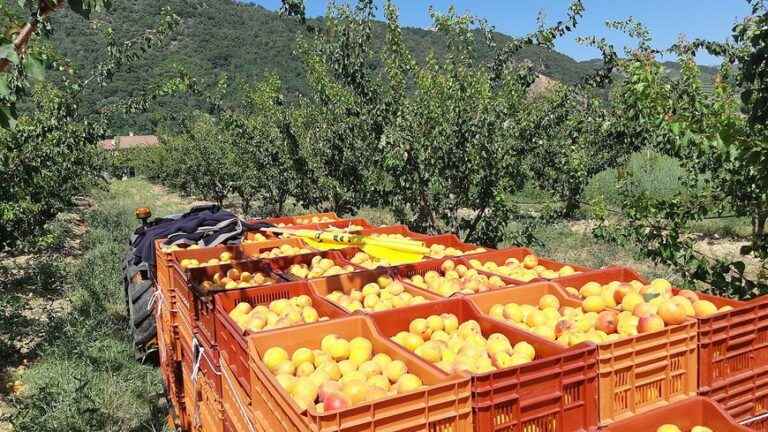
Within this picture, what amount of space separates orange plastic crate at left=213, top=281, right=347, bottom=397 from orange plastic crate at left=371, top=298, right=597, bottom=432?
984 millimetres

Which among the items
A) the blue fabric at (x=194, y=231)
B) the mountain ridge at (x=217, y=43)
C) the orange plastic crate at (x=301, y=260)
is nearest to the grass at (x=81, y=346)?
the blue fabric at (x=194, y=231)

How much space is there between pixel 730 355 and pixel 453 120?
4629 mm

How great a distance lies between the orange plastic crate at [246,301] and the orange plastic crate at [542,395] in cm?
98

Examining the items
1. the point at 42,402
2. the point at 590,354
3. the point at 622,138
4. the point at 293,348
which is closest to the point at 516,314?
the point at 590,354

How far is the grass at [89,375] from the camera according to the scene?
4.53m

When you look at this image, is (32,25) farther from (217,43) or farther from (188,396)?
→ (217,43)

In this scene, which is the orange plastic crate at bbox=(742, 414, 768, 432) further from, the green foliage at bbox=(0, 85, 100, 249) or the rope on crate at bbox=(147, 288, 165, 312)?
the green foliage at bbox=(0, 85, 100, 249)

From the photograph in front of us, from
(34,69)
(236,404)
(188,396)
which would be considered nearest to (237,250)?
(188,396)

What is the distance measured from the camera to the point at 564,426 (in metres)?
2.11

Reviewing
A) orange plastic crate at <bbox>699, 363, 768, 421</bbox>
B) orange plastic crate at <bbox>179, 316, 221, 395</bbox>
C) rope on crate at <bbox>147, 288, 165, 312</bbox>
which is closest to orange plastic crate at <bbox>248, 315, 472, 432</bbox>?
orange plastic crate at <bbox>179, 316, 221, 395</bbox>

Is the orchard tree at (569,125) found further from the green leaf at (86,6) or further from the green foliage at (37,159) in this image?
the green foliage at (37,159)

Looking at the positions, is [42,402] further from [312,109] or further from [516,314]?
[312,109]

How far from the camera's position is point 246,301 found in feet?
11.7

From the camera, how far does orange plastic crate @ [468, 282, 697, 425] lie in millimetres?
2229
